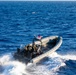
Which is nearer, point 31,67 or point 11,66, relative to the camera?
point 11,66

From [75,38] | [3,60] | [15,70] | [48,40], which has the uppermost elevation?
[75,38]

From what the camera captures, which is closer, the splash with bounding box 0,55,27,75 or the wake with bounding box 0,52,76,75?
the splash with bounding box 0,55,27,75

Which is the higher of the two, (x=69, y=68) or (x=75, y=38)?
(x=75, y=38)

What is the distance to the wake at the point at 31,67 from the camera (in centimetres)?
2728

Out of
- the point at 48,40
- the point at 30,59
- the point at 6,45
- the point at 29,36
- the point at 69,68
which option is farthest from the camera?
the point at 29,36

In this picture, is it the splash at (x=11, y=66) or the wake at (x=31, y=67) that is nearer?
the splash at (x=11, y=66)

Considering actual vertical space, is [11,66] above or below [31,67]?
below

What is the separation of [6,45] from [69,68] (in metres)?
14.6

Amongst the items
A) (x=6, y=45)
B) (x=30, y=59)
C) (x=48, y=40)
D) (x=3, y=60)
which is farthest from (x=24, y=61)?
(x=6, y=45)

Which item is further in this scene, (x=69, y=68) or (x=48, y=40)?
(x=48, y=40)

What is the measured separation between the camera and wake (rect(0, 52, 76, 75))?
2728cm

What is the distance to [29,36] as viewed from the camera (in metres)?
49.8

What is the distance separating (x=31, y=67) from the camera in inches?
1169

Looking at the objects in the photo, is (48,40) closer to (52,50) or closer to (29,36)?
(52,50)
